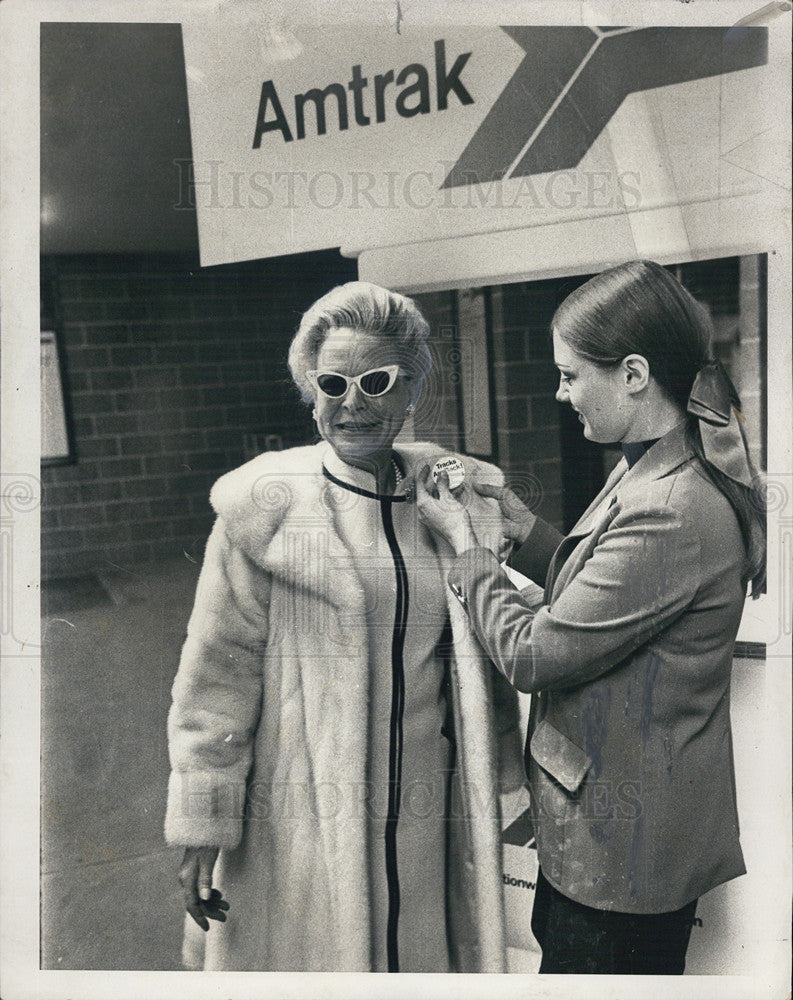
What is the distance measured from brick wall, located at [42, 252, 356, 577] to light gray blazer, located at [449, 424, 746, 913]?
0.65 meters

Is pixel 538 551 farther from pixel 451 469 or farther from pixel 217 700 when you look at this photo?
pixel 217 700

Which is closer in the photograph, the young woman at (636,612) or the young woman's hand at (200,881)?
the young woman at (636,612)

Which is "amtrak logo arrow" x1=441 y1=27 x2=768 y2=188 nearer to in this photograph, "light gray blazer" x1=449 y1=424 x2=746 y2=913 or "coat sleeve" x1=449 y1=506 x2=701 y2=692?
"light gray blazer" x1=449 y1=424 x2=746 y2=913

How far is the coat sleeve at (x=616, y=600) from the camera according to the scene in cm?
209

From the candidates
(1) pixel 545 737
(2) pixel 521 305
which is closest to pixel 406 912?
(1) pixel 545 737

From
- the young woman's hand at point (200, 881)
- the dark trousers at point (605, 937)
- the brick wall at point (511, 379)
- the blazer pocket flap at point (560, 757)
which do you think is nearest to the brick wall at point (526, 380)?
the brick wall at point (511, 379)

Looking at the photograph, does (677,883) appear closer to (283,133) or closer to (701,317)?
(701,317)

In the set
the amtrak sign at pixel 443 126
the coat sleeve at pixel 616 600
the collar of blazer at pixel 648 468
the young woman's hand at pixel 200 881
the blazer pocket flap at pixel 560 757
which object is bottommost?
the young woman's hand at pixel 200 881

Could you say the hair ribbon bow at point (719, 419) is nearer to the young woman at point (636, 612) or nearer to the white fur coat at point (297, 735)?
the young woman at point (636, 612)

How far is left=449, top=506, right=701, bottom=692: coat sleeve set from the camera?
2.09 m

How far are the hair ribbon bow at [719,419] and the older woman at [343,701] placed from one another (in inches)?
20.3

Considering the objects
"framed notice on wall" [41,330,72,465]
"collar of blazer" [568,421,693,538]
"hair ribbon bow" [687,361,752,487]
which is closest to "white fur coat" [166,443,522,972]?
"collar of blazer" [568,421,693,538]

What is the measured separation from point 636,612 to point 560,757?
0.40 meters

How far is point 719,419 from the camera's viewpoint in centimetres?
214
